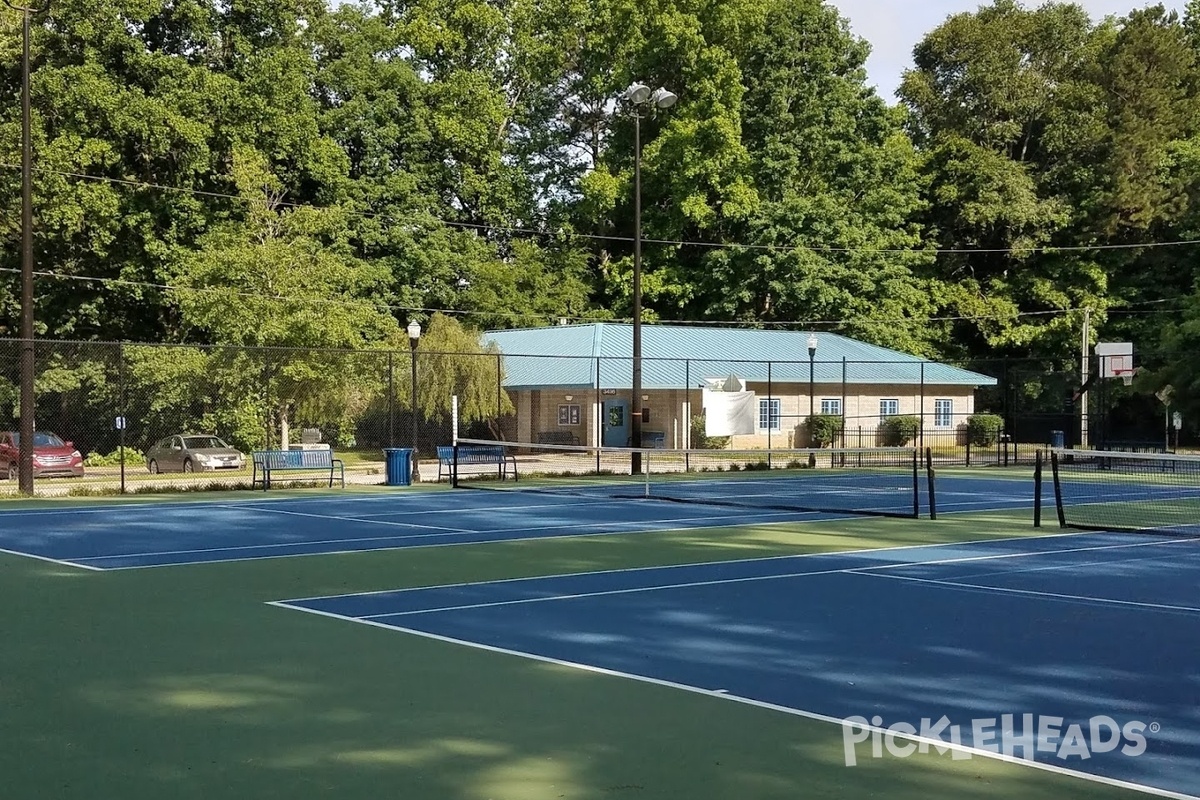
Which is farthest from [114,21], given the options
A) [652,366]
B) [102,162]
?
[652,366]

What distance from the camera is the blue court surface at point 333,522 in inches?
644

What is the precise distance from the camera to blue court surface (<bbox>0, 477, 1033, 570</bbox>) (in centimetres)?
1636

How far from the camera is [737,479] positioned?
3244cm

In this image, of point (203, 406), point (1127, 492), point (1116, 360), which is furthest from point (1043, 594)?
point (203, 406)

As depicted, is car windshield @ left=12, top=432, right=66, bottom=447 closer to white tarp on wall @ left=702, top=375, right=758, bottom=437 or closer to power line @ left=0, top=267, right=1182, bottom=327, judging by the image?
power line @ left=0, top=267, right=1182, bottom=327

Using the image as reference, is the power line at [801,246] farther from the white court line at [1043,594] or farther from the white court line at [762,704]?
the white court line at [762,704]

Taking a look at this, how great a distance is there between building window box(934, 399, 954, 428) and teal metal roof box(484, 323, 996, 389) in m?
0.85

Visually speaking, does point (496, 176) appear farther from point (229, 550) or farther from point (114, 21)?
point (229, 550)

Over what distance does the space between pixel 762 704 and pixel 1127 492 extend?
72.3ft

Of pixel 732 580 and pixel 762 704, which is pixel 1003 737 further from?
pixel 732 580

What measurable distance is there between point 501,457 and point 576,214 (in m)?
29.3

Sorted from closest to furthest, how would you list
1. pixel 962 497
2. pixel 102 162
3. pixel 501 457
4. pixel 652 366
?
1. pixel 962 497
2. pixel 501 457
3. pixel 102 162
4. pixel 652 366

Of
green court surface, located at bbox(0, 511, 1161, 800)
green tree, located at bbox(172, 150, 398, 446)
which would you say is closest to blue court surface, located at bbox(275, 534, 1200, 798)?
green court surface, located at bbox(0, 511, 1161, 800)

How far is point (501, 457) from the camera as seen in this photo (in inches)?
1216
